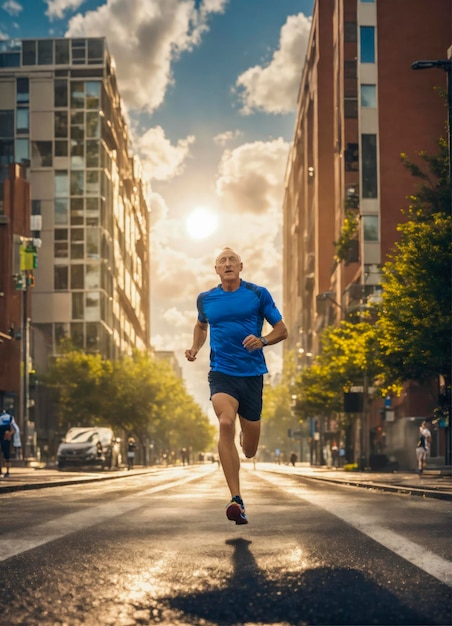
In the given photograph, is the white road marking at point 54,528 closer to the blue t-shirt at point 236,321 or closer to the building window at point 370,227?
the blue t-shirt at point 236,321

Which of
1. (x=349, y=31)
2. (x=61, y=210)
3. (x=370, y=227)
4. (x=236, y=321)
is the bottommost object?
(x=236, y=321)

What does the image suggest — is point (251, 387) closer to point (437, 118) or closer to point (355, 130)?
point (437, 118)

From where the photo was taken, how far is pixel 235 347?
314 inches

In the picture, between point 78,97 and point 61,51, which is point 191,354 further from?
point 61,51

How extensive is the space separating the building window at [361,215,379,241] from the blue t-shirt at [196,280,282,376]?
5156 cm

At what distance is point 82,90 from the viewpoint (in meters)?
98.7

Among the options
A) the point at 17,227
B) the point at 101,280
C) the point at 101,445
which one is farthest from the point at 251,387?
the point at 101,280

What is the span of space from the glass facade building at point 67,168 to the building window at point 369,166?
131 feet

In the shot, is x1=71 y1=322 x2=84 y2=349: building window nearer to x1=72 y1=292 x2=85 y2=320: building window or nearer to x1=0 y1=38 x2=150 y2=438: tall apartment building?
x1=0 y1=38 x2=150 y2=438: tall apartment building

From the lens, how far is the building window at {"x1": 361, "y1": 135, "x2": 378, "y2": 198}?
59.6m

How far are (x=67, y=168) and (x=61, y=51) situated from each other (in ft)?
38.8

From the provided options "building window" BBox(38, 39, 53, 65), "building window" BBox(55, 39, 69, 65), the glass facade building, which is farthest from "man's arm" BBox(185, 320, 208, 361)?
"building window" BBox(38, 39, 53, 65)

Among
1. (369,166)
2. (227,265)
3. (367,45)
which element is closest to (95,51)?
(367,45)

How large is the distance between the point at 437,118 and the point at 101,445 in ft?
99.9
